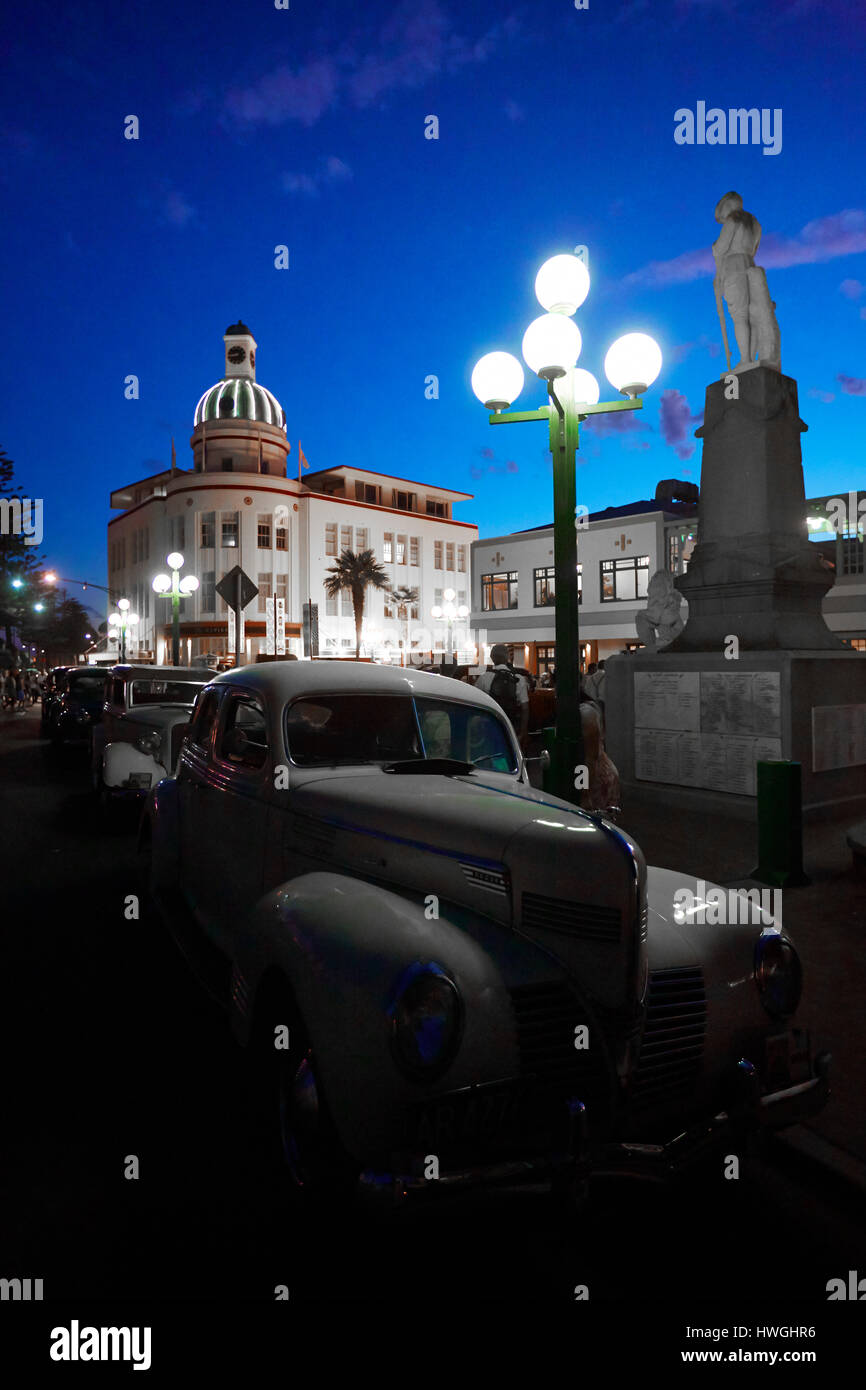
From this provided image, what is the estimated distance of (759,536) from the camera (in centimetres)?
1093

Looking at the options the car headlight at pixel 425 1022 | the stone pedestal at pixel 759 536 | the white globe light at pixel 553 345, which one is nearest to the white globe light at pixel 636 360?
the white globe light at pixel 553 345

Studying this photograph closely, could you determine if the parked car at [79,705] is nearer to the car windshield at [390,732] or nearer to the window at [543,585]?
the car windshield at [390,732]

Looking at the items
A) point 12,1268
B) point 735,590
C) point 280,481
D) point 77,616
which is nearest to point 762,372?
point 735,590

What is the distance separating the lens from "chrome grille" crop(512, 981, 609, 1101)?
265 cm

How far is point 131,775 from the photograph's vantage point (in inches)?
392

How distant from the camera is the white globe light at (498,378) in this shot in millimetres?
8117

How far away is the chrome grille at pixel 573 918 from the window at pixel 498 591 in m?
51.1

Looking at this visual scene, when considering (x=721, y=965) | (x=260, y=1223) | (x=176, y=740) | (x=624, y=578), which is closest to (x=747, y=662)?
(x=176, y=740)

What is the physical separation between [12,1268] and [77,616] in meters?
120

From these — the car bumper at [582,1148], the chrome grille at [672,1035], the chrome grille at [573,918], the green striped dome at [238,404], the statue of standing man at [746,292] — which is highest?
the green striped dome at [238,404]

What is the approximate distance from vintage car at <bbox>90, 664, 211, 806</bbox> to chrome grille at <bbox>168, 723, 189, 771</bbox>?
1973 mm

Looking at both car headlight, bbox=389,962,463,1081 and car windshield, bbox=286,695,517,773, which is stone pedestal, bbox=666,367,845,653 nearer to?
car windshield, bbox=286,695,517,773

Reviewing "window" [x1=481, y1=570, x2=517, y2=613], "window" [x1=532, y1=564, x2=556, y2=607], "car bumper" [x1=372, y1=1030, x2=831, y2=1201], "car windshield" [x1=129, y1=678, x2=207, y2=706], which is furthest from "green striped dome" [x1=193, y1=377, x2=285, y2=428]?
"car bumper" [x1=372, y1=1030, x2=831, y2=1201]

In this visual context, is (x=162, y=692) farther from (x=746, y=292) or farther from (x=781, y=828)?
(x=746, y=292)
